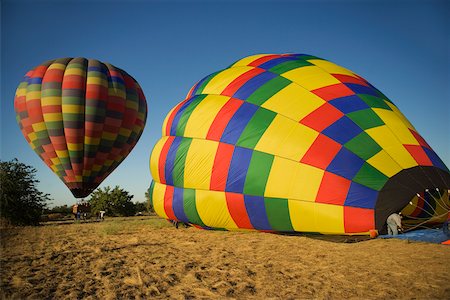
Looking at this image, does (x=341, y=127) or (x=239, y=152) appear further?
(x=239, y=152)

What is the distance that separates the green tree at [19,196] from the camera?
12.5 metres

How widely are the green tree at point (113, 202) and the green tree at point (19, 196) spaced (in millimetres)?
8442

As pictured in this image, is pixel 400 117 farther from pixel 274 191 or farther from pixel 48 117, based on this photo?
pixel 48 117

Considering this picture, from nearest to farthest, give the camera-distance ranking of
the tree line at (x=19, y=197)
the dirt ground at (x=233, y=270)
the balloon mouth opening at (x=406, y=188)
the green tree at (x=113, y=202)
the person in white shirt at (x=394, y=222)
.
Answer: the dirt ground at (x=233, y=270)
the balloon mouth opening at (x=406, y=188)
the person in white shirt at (x=394, y=222)
the tree line at (x=19, y=197)
the green tree at (x=113, y=202)

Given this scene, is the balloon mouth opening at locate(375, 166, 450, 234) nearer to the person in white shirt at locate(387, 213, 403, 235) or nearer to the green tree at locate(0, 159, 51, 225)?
the person in white shirt at locate(387, 213, 403, 235)

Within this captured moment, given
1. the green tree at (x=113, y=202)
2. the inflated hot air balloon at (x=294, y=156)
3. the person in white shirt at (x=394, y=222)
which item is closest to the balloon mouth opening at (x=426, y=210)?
the inflated hot air balloon at (x=294, y=156)

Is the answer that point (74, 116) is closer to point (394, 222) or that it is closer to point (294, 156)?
point (294, 156)

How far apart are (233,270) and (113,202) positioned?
20.3 metres

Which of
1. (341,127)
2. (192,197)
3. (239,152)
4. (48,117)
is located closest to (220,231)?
(192,197)

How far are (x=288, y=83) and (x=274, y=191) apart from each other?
2.60m

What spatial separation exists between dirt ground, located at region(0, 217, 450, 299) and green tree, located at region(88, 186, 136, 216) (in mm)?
16966

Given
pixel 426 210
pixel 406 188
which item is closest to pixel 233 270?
pixel 406 188

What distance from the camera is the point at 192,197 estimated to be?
6.96m

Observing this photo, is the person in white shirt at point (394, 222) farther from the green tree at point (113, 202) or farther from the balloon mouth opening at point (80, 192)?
the green tree at point (113, 202)
